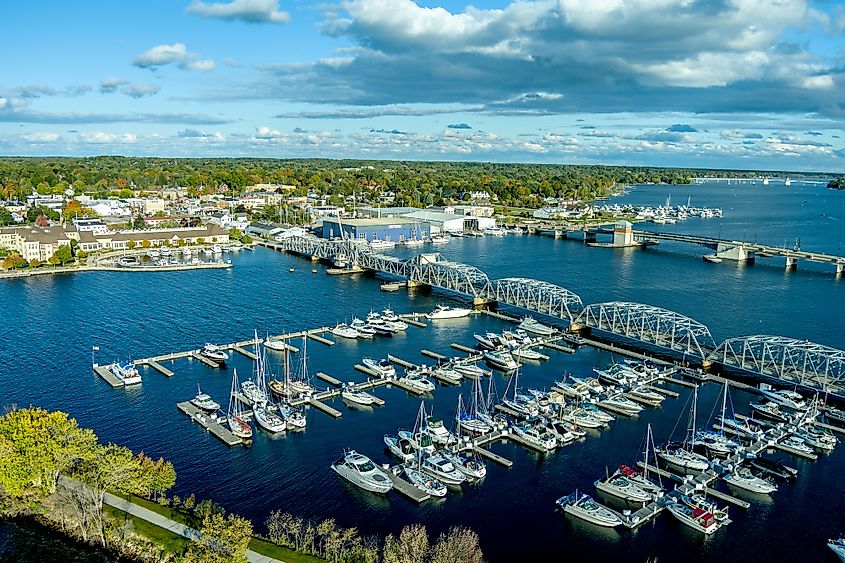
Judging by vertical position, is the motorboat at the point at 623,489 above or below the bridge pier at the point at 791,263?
below

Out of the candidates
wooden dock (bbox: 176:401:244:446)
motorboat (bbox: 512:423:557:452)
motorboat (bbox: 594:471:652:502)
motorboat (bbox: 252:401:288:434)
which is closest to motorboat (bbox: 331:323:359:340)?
motorboat (bbox: 252:401:288:434)

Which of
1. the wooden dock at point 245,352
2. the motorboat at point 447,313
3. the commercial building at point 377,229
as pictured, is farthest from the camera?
the commercial building at point 377,229

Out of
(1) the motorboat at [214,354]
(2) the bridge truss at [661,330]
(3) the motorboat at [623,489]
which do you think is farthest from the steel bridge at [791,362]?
(1) the motorboat at [214,354]

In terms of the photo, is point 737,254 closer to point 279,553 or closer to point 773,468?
point 773,468

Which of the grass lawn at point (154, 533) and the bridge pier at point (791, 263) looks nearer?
the grass lawn at point (154, 533)

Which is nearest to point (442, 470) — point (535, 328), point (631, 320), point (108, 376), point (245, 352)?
point (245, 352)

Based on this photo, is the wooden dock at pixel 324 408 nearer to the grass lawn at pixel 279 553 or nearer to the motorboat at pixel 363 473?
the motorboat at pixel 363 473
